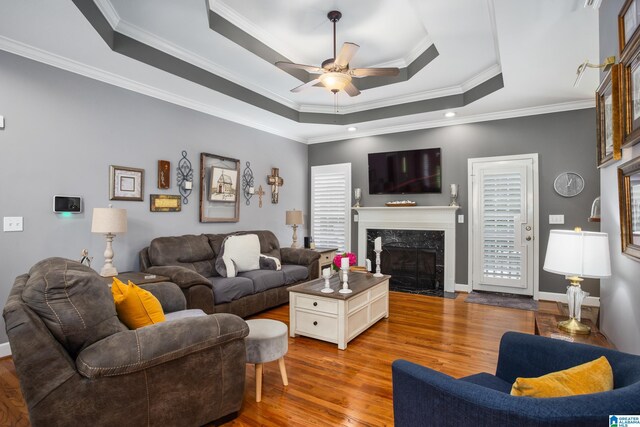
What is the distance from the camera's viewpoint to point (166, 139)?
4.28m

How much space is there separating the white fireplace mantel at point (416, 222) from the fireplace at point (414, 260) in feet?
0.28

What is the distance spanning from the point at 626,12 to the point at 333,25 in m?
2.46

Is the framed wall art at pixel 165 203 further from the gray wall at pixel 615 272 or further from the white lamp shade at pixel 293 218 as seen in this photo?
the gray wall at pixel 615 272

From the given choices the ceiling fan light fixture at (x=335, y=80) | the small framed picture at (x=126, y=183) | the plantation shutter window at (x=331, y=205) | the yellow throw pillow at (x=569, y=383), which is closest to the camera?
the yellow throw pillow at (x=569, y=383)

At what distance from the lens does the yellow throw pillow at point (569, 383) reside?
1.04m

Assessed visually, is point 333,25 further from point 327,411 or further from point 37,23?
point 327,411

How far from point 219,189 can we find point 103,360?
3517mm

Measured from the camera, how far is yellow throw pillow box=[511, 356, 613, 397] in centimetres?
104

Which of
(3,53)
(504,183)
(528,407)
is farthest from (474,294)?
(3,53)

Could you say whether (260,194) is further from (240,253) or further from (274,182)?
(240,253)

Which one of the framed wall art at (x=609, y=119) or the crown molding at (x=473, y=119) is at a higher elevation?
the crown molding at (x=473, y=119)

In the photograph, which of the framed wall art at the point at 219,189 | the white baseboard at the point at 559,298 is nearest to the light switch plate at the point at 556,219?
the white baseboard at the point at 559,298

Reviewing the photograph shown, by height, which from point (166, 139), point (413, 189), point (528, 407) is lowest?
point (528, 407)

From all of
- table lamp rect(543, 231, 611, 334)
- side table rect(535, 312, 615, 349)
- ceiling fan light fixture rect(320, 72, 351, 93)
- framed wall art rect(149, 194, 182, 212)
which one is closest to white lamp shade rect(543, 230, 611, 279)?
table lamp rect(543, 231, 611, 334)
